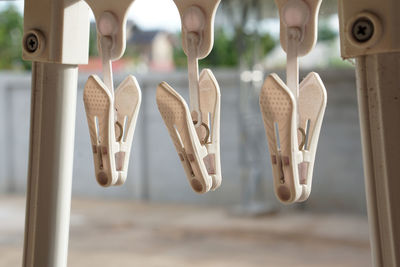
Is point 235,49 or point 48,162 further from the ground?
point 235,49

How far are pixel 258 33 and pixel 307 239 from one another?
2296 millimetres

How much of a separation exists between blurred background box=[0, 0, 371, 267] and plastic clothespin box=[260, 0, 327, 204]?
11.0 feet

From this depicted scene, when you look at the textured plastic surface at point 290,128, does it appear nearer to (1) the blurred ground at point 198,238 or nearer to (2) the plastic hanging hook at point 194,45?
(2) the plastic hanging hook at point 194,45

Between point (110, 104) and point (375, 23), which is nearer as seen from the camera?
point (375, 23)

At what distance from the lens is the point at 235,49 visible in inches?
288

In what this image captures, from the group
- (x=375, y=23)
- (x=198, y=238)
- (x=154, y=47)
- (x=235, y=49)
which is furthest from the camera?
(x=154, y=47)

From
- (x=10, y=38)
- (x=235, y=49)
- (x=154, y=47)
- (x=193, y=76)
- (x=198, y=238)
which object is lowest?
(x=198, y=238)

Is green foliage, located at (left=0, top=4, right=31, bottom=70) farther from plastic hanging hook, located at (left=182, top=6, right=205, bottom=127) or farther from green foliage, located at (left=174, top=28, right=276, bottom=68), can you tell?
plastic hanging hook, located at (left=182, top=6, right=205, bottom=127)

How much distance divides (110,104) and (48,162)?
20cm

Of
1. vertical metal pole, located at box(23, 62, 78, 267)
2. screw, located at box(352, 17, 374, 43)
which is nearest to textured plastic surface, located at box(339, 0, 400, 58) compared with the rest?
screw, located at box(352, 17, 374, 43)

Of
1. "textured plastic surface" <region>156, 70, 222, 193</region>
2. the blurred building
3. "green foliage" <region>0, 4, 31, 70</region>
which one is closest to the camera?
"textured plastic surface" <region>156, 70, 222, 193</region>

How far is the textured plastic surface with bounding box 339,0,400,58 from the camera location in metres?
0.64

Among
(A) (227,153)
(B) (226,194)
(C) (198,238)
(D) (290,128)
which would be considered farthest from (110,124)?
(B) (226,194)

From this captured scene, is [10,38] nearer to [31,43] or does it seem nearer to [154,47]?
[154,47]
